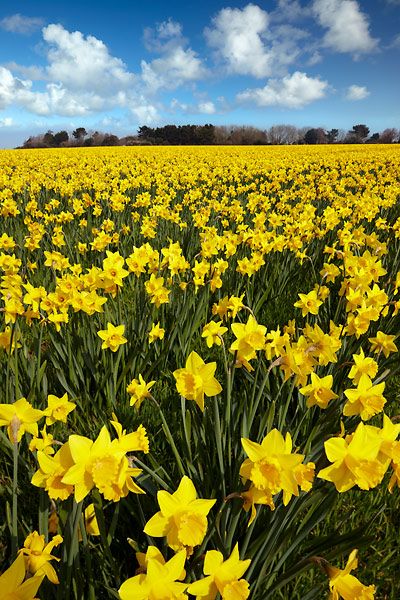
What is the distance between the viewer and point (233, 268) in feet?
14.1

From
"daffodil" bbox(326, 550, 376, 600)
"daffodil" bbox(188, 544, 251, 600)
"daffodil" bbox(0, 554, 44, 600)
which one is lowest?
"daffodil" bbox(326, 550, 376, 600)

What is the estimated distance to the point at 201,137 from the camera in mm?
55750

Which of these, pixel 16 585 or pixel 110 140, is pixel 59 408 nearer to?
pixel 16 585

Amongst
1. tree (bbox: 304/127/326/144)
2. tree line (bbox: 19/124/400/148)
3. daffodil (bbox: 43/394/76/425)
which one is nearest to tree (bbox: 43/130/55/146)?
tree line (bbox: 19/124/400/148)

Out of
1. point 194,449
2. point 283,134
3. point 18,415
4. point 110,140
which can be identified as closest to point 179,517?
point 18,415

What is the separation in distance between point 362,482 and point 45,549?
2.89ft

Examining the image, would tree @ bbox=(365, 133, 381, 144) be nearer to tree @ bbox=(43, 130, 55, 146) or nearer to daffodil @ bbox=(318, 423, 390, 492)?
tree @ bbox=(43, 130, 55, 146)

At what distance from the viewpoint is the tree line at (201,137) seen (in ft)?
181

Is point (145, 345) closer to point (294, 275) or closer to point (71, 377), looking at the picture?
point (71, 377)

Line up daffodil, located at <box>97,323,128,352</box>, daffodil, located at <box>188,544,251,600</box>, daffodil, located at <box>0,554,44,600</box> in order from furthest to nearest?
daffodil, located at <box>97,323,128,352</box>
daffodil, located at <box>188,544,251,600</box>
daffodil, located at <box>0,554,44,600</box>

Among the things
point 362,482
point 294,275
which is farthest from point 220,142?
point 362,482

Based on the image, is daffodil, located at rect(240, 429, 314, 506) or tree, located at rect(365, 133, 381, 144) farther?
tree, located at rect(365, 133, 381, 144)

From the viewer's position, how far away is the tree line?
55.2 m

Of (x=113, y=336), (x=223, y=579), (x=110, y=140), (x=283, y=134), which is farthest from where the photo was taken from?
(x=283, y=134)
